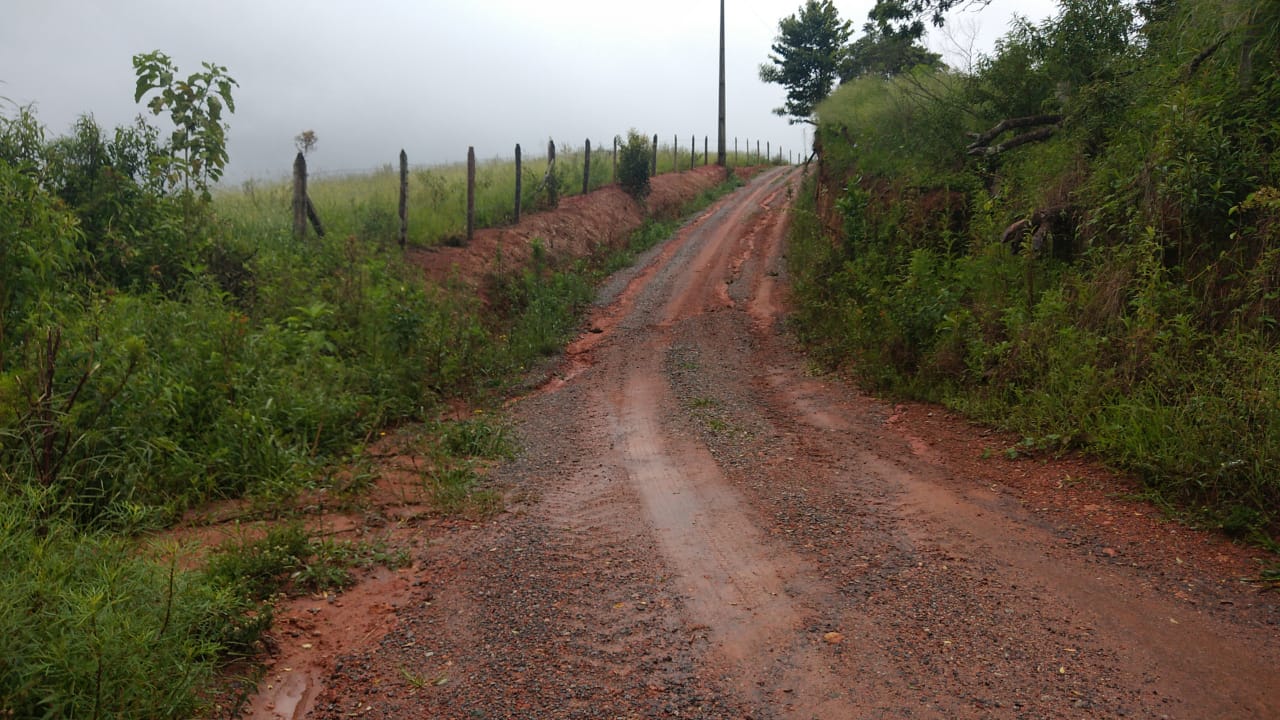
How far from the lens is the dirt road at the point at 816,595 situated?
337 cm

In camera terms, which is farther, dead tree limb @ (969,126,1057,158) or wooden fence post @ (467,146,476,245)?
wooden fence post @ (467,146,476,245)

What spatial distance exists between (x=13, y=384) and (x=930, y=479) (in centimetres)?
645

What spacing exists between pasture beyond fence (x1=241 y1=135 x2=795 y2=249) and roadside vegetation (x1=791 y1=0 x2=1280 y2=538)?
24.0ft

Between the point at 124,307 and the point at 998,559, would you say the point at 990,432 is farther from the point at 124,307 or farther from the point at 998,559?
the point at 124,307

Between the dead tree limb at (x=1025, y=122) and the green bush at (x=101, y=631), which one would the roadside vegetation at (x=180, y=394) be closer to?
the green bush at (x=101, y=631)

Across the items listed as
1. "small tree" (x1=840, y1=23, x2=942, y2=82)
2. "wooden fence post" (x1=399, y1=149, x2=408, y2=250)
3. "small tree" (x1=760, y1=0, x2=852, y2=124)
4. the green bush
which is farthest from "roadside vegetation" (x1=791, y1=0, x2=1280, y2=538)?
"small tree" (x1=760, y1=0, x2=852, y2=124)

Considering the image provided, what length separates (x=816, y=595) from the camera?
4.27 meters

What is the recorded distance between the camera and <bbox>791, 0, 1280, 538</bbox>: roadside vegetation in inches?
218

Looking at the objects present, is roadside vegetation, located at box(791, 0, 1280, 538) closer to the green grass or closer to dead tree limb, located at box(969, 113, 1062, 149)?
dead tree limb, located at box(969, 113, 1062, 149)

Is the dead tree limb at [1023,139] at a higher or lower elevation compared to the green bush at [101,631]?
higher

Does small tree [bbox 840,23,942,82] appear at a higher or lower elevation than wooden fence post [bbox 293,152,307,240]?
higher

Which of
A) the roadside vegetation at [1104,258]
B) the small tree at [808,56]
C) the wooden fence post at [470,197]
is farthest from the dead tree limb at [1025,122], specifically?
the small tree at [808,56]

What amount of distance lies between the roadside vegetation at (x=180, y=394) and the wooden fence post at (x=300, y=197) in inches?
14.6

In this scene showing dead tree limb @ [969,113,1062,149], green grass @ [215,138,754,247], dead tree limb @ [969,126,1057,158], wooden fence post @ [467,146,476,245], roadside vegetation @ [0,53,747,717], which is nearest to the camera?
roadside vegetation @ [0,53,747,717]
